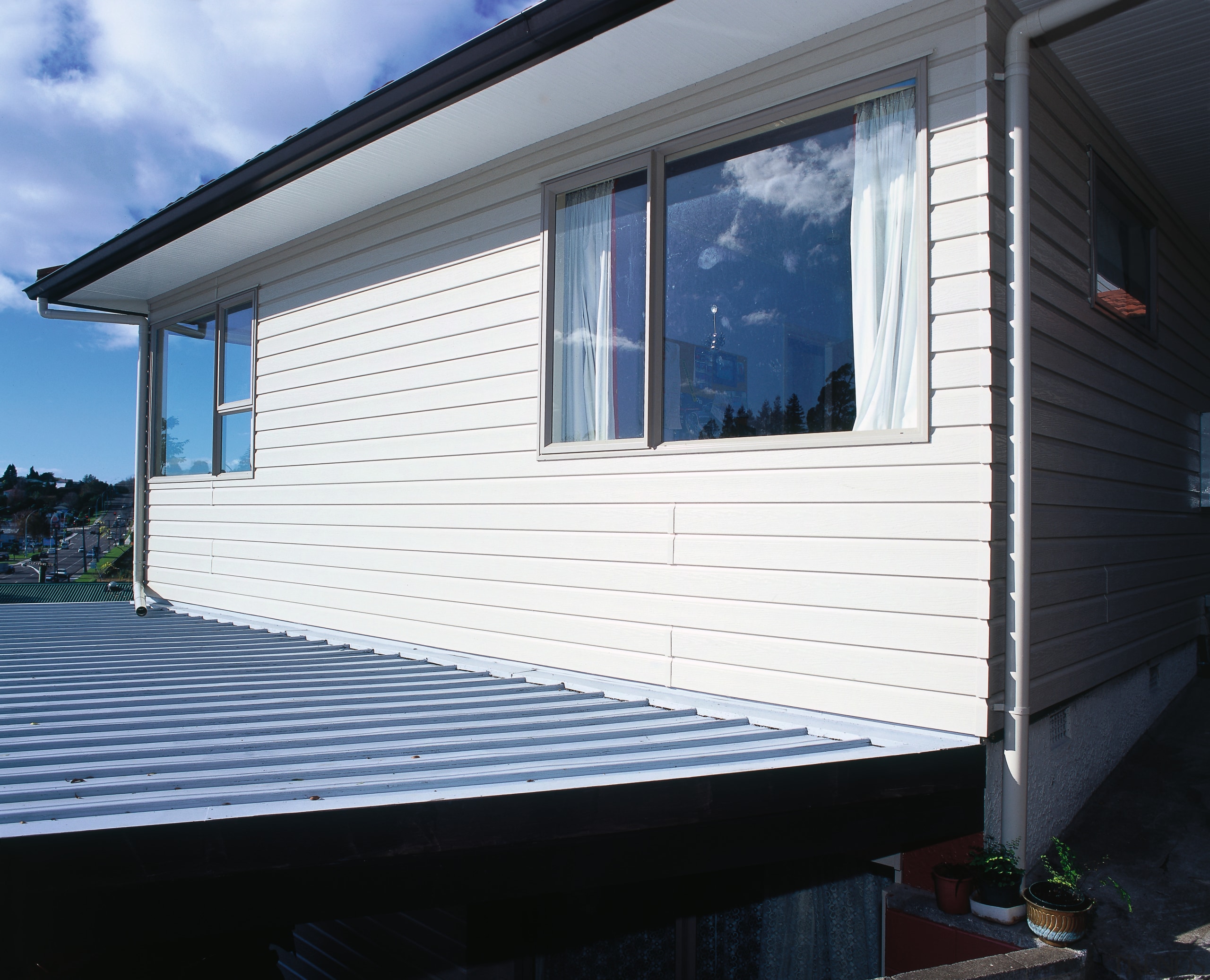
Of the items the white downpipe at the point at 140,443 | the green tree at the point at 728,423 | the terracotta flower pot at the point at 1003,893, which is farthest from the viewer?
the white downpipe at the point at 140,443

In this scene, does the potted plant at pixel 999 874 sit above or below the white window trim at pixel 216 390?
below

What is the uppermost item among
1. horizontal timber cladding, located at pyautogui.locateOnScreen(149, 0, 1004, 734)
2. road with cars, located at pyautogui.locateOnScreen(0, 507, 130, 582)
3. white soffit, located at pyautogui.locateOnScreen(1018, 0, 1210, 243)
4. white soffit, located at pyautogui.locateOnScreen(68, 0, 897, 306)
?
white soffit, located at pyautogui.locateOnScreen(1018, 0, 1210, 243)

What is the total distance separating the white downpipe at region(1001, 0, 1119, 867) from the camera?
110 inches

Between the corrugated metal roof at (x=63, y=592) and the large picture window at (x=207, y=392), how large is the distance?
188 cm

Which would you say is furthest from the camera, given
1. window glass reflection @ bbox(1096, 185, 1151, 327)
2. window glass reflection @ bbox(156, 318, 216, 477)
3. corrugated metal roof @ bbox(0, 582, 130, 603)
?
corrugated metal roof @ bbox(0, 582, 130, 603)

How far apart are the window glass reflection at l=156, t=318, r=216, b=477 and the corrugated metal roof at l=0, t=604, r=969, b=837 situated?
2.71 meters

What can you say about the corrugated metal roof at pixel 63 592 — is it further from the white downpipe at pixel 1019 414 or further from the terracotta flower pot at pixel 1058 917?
the terracotta flower pot at pixel 1058 917

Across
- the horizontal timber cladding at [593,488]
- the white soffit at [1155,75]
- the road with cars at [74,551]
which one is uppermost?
the white soffit at [1155,75]

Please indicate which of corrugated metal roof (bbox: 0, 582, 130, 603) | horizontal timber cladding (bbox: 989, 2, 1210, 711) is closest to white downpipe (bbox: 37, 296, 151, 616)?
corrugated metal roof (bbox: 0, 582, 130, 603)

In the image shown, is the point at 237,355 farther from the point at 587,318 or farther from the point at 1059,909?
the point at 1059,909

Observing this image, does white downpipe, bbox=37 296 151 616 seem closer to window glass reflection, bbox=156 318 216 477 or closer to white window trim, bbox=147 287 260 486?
white window trim, bbox=147 287 260 486

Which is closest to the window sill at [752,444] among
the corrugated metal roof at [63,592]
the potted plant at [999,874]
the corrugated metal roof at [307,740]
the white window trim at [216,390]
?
the corrugated metal roof at [307,740]

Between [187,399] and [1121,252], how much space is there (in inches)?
269

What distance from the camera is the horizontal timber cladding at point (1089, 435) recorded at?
314 centimetres
